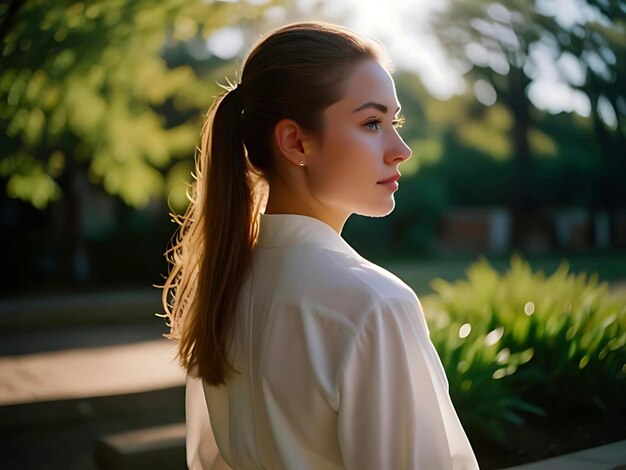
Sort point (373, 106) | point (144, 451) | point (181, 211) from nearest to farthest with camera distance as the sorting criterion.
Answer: point (373, 106)
point (144, 451)
point (181, 211)

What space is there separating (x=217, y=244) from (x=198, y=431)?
490mm

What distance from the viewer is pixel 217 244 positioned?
164 centimetres

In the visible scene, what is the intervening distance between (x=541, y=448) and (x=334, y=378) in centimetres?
278

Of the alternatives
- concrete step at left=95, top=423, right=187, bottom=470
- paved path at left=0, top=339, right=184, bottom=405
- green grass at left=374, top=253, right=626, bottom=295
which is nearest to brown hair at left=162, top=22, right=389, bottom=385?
concrete step at left=95, top=423, right=187, bottom=470

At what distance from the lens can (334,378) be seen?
1.31m

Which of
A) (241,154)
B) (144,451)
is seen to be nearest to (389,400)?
(241,154)

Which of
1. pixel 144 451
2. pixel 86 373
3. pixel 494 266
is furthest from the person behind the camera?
pixel 494 266

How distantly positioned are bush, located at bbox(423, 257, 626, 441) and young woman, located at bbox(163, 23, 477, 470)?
2234mm

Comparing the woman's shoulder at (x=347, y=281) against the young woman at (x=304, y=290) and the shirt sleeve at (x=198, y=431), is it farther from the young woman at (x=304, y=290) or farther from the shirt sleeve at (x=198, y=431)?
the shirt sleeve at (x=198, y=431)

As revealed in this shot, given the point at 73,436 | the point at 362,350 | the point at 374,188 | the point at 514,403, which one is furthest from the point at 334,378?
the point at 73,436

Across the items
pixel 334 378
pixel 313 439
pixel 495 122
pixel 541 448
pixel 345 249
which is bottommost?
pixel 495 122

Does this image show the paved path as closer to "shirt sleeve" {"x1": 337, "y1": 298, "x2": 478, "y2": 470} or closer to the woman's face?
the woman's face

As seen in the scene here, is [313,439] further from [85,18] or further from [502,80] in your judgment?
[502,80]

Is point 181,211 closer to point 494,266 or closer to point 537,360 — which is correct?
point 494,266
